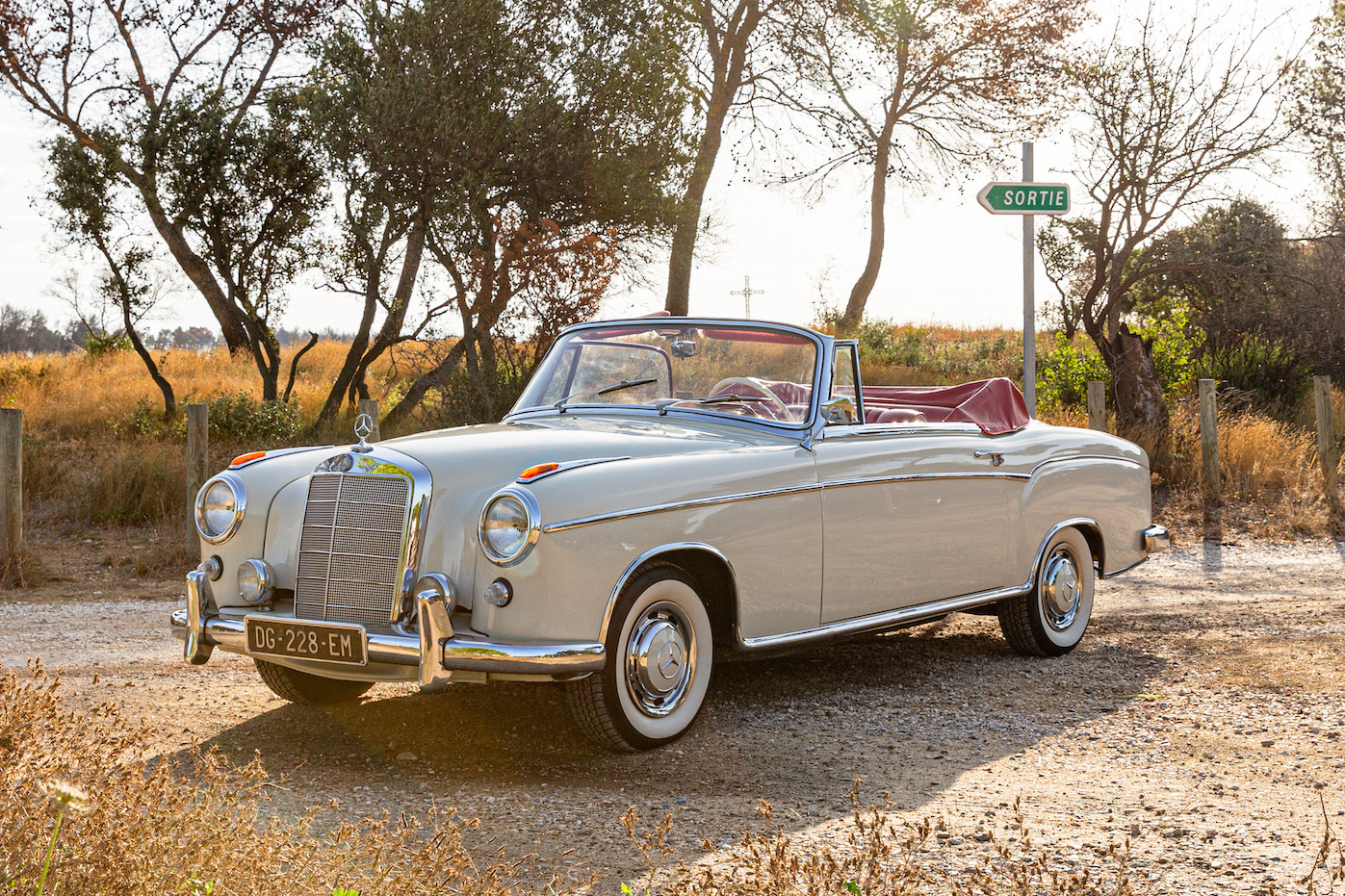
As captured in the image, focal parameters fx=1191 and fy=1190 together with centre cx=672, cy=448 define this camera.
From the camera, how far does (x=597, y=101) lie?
598 inches

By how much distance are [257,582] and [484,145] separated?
34.5 feet

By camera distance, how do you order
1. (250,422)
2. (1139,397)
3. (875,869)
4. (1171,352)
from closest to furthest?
(875,869), (1139,397), (250,422), (1171,352)

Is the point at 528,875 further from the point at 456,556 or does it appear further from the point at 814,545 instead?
the point at 814,545

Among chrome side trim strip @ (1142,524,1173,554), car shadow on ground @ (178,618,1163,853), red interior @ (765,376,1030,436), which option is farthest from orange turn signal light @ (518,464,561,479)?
chrome side trim strip @ (1142,524,1173,554)

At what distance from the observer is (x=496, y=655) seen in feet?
12.8

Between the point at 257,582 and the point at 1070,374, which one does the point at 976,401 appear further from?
the point at 1070,374

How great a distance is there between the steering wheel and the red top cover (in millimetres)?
1230

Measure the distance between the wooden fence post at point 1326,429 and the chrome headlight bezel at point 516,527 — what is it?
11652 millimetres

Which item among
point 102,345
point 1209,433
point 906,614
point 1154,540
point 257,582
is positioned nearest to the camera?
point 257,582

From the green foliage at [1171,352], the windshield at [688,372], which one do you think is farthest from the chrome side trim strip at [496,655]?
the green foliage at [1171,352]

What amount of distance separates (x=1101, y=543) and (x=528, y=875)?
15.0 feet

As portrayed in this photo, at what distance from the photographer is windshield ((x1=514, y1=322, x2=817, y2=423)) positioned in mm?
5344

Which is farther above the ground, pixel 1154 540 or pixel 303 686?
pixel 1154 540

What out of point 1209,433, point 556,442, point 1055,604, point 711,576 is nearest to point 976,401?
point 1055,604
